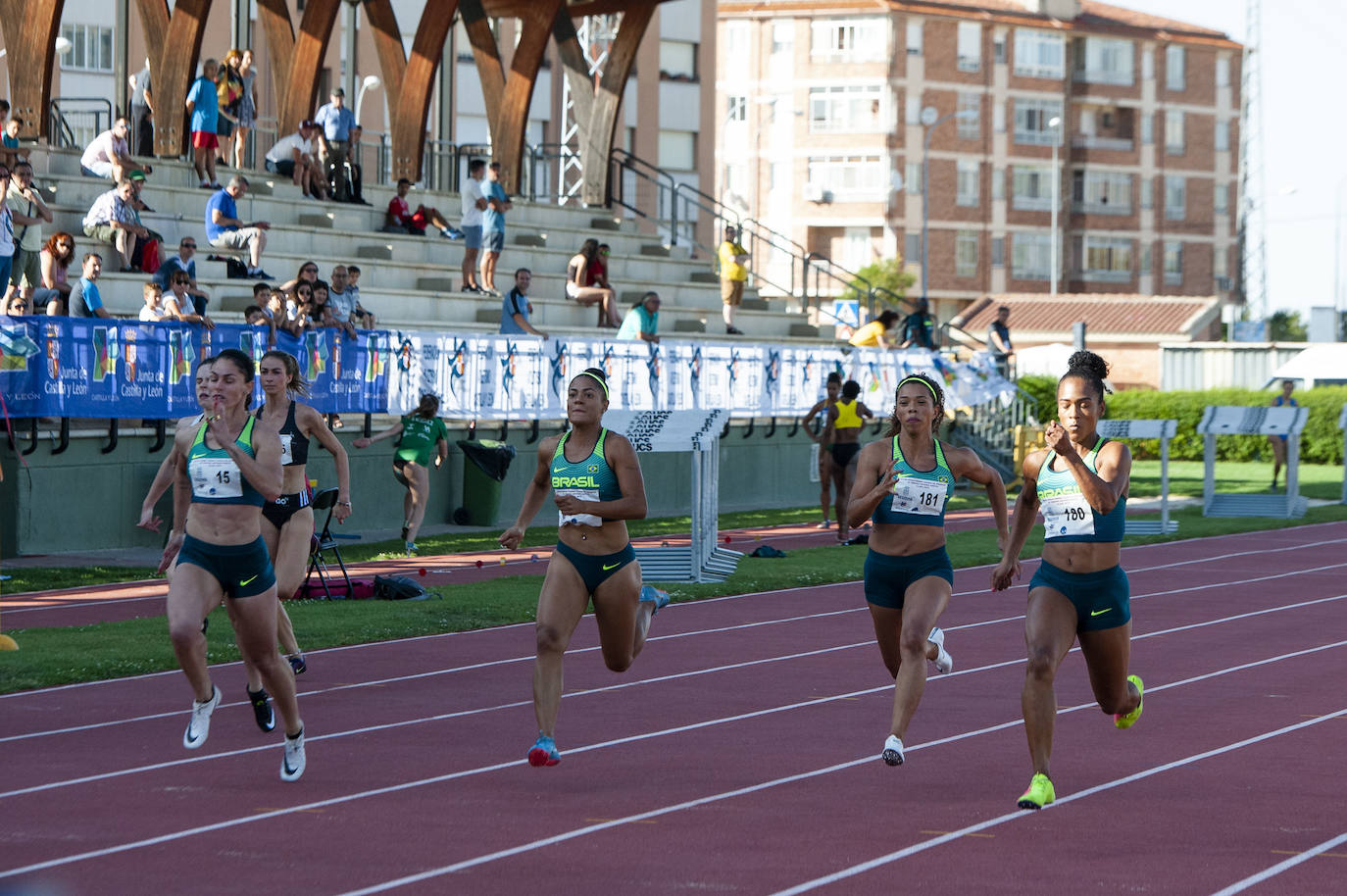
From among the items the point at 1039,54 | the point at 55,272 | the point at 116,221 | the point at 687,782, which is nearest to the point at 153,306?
the point at 55,272

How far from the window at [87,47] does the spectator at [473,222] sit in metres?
34.2

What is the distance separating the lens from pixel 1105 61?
95.2 m

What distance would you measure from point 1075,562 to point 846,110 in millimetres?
83630

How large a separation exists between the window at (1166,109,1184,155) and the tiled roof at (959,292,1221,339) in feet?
48.2

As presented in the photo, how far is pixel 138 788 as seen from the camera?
8.41m

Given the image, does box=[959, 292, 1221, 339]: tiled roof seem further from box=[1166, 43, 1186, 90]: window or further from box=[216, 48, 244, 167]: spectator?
box=[216, 48, 244, 167]: spectator

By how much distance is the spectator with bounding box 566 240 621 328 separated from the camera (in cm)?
2875

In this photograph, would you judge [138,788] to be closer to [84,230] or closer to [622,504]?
[622,504]

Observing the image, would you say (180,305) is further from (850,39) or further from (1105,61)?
(1105,61)

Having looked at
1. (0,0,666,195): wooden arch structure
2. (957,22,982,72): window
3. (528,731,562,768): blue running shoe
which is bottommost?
(528,731,562,768): blue running shoe

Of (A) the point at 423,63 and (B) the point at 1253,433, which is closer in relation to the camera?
(B) the point at 1253,433

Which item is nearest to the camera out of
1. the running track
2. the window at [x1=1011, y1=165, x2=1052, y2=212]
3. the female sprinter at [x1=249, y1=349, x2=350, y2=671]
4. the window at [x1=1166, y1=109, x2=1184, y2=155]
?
the running track

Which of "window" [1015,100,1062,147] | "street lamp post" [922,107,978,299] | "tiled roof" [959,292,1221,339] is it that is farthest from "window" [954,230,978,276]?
"tiled roof" [959,292,1221,339]

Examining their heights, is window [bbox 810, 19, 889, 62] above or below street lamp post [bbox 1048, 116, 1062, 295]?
above
